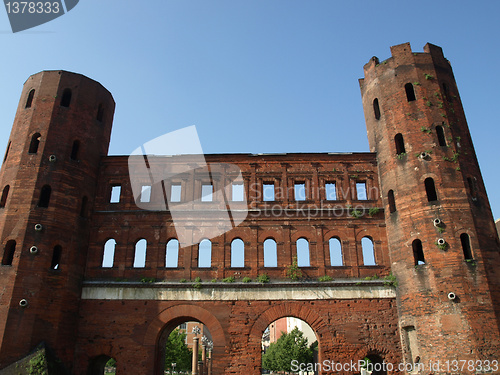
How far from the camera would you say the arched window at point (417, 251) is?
1805 cm

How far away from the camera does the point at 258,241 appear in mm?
19641

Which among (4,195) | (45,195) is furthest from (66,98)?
(4,195)

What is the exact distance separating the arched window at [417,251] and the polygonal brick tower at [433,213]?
0.15 ft

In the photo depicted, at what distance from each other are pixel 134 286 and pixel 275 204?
26.1 feet

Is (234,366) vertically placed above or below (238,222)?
below

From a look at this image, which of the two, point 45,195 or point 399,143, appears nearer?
point 45,195

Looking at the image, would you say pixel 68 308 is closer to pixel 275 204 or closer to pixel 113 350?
pixel 113 350

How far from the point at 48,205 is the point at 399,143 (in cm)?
1747

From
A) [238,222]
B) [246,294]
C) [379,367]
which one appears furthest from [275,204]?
[379,367]

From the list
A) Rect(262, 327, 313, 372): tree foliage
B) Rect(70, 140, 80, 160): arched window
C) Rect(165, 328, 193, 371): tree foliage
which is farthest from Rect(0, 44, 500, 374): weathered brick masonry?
Rect(262, 327, 313, 372): tree foliage

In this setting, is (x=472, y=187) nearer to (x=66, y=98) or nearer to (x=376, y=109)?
(x=376, y=109)

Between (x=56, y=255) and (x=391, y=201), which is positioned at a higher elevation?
(x=391, y=201)

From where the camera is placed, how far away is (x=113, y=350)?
1770 cm

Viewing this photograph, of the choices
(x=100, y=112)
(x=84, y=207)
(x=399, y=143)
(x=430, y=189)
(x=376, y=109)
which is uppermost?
(x=100, y=112)
